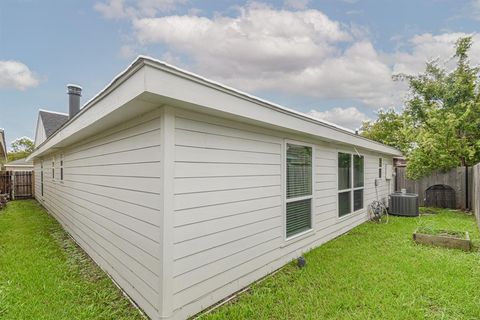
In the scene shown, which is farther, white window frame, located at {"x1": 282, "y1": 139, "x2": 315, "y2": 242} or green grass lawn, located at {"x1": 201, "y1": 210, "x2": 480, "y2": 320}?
white window frame, located at {"x1": 282, "y1": 139, "x2": 315, "y2": 242}

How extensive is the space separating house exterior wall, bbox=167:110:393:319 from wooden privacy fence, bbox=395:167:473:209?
8201 mm

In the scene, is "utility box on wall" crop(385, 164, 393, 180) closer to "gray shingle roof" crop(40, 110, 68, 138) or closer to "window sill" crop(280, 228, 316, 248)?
"window sill" crop(280, 228, 316, 248)

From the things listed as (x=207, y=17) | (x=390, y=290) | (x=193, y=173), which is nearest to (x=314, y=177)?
(x=390, y=290)

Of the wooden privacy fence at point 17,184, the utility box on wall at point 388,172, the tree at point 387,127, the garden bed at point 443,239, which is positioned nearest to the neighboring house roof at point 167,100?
the garden bed at point 443,239

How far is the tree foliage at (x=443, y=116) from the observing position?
9555 millimetres

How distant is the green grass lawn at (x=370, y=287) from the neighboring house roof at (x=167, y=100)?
6.97 ft

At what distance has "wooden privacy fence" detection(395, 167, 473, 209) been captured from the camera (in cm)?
931

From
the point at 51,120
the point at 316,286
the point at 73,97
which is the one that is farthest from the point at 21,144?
the point at 316,286

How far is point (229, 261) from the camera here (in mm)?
3191

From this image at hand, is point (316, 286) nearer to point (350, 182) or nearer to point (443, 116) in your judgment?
point (350, 182)

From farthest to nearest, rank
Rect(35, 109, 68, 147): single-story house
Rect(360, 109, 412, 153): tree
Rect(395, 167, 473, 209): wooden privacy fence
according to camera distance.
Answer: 1. Rect(360, 109, 412, 153): tree
2. Rect(35, 109, 68, 147): single-story house
3. Rect(395, 167, 473, 209): wooden privacy fence

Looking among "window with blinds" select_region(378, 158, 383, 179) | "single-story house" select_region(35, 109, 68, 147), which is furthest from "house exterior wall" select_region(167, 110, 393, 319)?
"single-story house" select_region(35, 109, 68, 147)

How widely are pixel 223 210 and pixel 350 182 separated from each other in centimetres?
467

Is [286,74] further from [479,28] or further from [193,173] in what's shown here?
[193,173]
